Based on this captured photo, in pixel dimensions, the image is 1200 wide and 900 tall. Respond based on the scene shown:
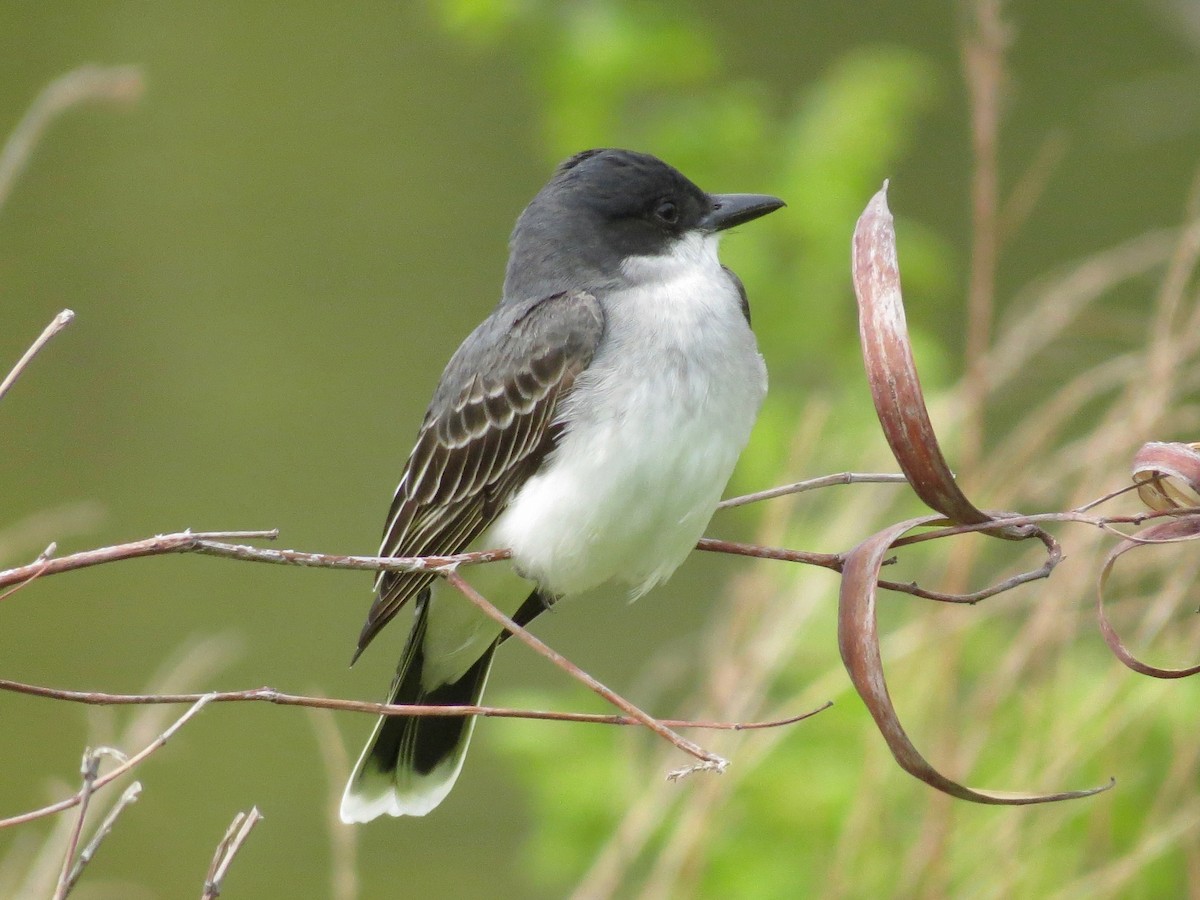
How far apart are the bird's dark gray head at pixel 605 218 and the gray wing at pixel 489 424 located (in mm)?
124

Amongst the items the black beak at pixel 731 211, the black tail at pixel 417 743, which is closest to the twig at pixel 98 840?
→ the black tail at pixel 417 743

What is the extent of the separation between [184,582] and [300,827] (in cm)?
116

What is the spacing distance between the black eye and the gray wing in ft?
1.03

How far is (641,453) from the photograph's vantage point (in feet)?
8.16

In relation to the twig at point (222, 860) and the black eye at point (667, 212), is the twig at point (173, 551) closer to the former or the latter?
the twig at point (222, 860)

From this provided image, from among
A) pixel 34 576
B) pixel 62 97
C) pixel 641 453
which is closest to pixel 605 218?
pixel 641 453

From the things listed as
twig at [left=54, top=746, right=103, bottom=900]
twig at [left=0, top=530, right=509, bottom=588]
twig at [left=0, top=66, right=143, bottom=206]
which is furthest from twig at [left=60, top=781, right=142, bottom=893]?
twig at [left=0, top=66, right=143, bottom=206]

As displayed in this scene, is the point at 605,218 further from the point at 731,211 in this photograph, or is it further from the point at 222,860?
the point at 222,860

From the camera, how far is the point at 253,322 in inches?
257

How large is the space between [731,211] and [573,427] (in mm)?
644

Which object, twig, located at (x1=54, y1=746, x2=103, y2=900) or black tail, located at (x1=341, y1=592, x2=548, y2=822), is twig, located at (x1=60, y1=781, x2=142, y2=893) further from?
black tail, located at (x1=341, y1=592, x2=548, y2=822)

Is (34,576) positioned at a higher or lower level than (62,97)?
lower

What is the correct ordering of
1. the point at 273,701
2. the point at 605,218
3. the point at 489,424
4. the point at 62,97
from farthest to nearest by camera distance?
1. the point at 605,218
2. the point at 489,424
3. the point at 62,97
4. the point at 273,701

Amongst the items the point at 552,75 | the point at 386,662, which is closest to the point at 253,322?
the point at 386,662
